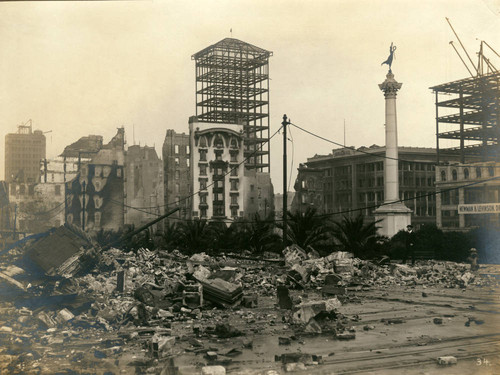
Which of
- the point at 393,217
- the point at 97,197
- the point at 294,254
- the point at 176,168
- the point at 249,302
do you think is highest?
the point at 176,168

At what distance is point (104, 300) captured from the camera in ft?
32.9

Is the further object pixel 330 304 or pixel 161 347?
pixel 330 304

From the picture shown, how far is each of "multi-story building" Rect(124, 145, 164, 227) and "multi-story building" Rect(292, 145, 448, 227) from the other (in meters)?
18.4

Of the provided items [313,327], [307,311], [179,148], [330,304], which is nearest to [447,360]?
[313,327]

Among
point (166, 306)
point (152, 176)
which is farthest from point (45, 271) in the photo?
point (152, 176)

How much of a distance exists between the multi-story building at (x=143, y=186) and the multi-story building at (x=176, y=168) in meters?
0.62

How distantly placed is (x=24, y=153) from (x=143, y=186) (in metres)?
16.4

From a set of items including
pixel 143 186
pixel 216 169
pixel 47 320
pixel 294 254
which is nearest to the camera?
pixel 47 320

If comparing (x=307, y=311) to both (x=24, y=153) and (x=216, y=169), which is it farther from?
(x=216, y=169)

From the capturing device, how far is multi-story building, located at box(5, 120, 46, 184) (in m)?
10.2

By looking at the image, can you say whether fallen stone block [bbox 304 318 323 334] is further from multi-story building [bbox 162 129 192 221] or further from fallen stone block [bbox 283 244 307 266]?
multi-story building [bbox 162 129 192 221]

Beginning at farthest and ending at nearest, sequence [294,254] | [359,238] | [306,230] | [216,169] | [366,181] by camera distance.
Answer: [366,181], [216,169], [359,238], [306,230], [294,254]

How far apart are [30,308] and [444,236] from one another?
1683 centimetres

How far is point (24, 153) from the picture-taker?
39.0ft
